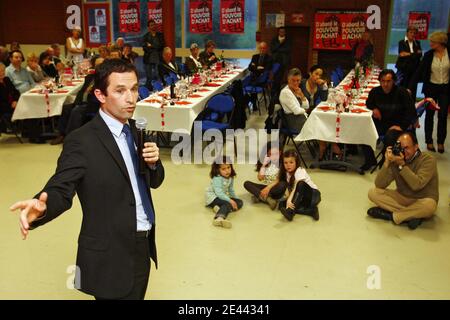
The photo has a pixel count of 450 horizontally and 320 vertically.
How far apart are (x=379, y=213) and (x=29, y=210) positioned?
150 inches

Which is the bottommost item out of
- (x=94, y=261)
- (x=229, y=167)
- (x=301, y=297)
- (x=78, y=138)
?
(x=301, y=297)

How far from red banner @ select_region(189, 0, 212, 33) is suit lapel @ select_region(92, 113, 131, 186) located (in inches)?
423

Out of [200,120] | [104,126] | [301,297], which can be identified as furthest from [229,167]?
[104,126]

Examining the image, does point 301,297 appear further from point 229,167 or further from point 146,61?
point 146,61

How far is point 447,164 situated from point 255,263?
12.4 ft

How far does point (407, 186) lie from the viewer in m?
4.77

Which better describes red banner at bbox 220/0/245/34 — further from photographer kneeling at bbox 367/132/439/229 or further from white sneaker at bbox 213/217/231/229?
white sneaker at bbox 213/217/231/229

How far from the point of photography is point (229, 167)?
16.3 feet

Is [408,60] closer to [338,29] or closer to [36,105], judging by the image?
[338,29]

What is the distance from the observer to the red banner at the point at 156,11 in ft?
41.3

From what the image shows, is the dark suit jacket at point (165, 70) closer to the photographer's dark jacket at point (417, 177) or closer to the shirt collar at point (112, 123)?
the photographer's dark jacket at point (417, 177)

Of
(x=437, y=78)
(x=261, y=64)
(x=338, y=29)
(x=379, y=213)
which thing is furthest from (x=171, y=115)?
(x=338, y=29)

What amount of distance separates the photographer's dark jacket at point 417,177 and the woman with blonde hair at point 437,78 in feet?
8.53

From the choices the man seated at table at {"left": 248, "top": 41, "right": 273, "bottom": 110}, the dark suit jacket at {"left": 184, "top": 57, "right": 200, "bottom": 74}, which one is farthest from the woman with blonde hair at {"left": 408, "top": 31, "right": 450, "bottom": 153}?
the dark suit jacket at {"left": 184, "top": 57, "right": 200, "bottom": 74}
